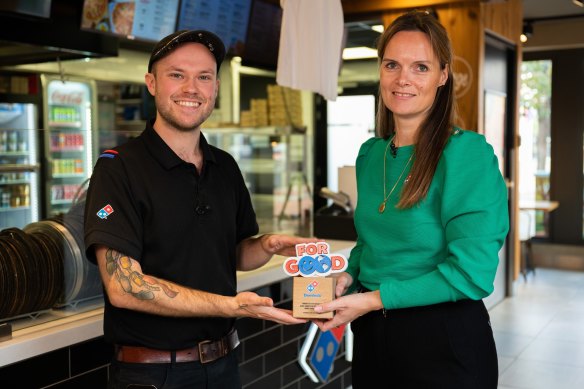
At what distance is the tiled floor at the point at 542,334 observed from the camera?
5164 mm

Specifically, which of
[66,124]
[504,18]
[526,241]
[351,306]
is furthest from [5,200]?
[526,241]

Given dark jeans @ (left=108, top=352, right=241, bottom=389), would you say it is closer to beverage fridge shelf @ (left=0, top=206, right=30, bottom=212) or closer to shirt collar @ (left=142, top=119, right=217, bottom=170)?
shirt collar @ (left=142, top=119, right=217, bottom=170)

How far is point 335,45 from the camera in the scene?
12.3ft

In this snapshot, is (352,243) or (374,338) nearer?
(374,338)

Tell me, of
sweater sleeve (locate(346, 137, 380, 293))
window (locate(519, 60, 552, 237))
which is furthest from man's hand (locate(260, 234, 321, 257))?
window (locate(519, 60, 552, 237))

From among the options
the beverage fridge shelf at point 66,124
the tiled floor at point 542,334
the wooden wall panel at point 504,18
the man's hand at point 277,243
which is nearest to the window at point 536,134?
the tiled floor at point 542,334

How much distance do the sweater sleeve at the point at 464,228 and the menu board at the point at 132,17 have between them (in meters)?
3.64

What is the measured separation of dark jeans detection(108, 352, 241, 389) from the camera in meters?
2.02

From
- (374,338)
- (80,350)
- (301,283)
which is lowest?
(80,350)

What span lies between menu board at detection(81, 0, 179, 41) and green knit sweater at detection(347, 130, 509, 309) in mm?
3486

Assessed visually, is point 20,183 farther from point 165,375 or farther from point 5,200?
point 165,375

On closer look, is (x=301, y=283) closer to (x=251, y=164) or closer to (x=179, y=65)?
(x=179, y=65)

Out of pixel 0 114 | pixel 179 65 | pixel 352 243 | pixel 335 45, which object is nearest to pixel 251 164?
pixel 352 243

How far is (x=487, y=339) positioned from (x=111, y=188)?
111 centimetres
